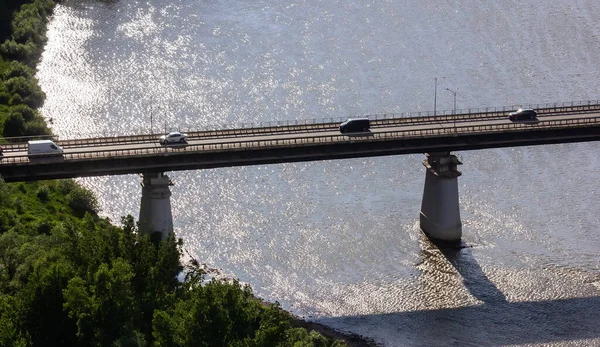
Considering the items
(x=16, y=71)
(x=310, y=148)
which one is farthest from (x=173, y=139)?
(x=16, y=71)

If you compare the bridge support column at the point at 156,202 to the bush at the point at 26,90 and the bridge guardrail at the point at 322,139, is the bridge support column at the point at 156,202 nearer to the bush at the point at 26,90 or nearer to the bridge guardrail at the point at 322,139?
the bridge guardrail at the point at 322,139

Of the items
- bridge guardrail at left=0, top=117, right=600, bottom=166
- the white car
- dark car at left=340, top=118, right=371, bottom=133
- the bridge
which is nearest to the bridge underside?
the bridge

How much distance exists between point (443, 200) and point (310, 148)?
11365 millimetres

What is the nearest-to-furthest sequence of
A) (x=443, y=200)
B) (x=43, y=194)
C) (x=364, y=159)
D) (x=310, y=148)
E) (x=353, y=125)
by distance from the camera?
(x=310, y=148), (x=353, y=125), (x=443, y=200), (x=43, y=194), (x=364, y=159)

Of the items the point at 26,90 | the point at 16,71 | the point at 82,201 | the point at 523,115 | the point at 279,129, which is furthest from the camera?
the point at 16,71

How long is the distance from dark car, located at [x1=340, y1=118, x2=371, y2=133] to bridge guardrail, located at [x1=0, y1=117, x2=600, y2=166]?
0.91 metres

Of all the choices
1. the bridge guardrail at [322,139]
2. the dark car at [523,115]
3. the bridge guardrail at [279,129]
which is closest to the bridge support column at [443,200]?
the bridge guardrail at [322,139]

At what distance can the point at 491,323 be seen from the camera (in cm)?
8288

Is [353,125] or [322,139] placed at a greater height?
[353,125]

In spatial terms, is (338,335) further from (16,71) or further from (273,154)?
(16,71)

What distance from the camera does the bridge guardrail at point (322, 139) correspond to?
286 ft

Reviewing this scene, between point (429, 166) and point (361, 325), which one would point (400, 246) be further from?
point (361, 325)

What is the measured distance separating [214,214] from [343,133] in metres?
12.5

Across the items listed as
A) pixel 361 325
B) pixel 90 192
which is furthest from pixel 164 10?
pixel 361 325
